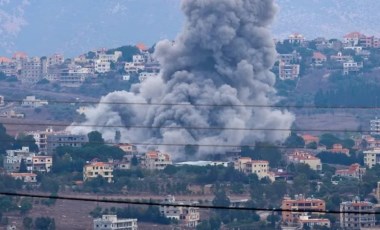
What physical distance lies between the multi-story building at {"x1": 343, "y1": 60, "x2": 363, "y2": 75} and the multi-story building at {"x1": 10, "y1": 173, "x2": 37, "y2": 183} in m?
41.9

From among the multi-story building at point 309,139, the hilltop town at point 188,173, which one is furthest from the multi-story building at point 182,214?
the multi-story building at point 309,139

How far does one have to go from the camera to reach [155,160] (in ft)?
186

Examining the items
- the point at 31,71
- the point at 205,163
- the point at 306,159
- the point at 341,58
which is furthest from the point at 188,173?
the point at 31,71

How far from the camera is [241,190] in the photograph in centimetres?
5191

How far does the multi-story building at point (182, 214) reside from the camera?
1852 inches

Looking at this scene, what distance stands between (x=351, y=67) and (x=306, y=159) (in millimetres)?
38327

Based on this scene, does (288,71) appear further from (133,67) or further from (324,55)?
(324,55)

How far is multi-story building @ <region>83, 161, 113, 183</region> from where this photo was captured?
2106 inches

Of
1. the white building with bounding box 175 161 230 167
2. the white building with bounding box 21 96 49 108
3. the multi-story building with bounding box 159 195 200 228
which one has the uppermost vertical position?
the white building with bounding box 21 96 49 108

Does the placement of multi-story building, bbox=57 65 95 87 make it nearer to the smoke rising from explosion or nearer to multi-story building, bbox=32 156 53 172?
the smoke rising from explosion

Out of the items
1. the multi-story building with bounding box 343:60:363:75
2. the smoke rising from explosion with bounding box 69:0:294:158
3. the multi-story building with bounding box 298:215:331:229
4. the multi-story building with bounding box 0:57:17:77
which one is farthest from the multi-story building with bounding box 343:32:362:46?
the multi-story building with bounding box 298:215:331:229

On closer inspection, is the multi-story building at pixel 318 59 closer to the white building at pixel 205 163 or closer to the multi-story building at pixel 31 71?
the multi-story building at pixel 31 71

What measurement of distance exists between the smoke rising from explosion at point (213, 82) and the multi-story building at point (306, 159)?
146 centimetres

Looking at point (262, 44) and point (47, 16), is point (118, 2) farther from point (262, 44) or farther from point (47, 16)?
point (262, 44)
